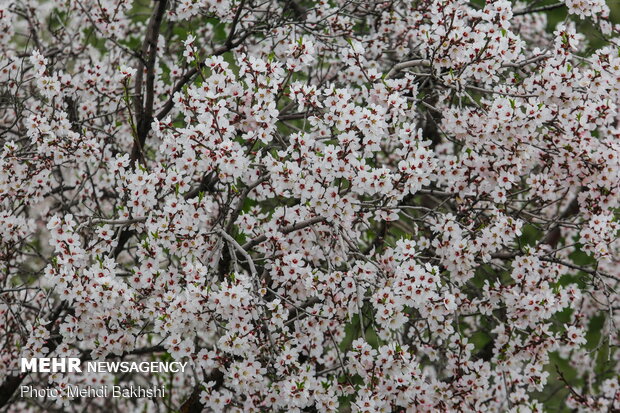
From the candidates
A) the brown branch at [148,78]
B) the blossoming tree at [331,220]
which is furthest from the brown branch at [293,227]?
the brown branch at [148,78]

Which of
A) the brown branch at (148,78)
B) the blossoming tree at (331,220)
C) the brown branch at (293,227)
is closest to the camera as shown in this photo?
the blossoming tree at (331,220)

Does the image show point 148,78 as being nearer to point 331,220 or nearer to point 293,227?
point 293,227

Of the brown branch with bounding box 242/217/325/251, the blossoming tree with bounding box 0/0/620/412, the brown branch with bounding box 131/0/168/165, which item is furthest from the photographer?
the brown branch with bounding box 131/0/168/165

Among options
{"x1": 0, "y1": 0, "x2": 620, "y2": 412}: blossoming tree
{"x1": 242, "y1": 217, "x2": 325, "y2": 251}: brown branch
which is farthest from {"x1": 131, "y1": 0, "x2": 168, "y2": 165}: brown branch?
{"x1": 242, "y1": 217, "x2": 325, "y2": 251}: brown branch

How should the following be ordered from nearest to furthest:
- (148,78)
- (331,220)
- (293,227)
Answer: (331,220) → (293,227) → (148,78)

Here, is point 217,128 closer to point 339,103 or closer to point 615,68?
point 339,103

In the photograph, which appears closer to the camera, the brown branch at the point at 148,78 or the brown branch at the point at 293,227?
the brown branch at the point at 293,227

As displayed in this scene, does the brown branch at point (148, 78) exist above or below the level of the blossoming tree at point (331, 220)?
above

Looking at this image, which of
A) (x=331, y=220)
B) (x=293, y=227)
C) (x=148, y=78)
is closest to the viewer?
(x=331, y=220)

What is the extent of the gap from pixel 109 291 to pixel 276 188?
1.27m

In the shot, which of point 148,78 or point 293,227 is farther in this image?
point 148,78

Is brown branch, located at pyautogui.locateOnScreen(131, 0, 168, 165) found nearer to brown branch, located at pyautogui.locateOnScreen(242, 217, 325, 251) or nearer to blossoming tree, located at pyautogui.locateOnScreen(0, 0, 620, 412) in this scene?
blossoming tree, located at pyautogui.locateOnScreen(0, 0, 620, 412)

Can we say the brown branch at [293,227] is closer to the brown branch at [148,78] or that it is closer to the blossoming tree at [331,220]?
the blossoming tree at [331,220]

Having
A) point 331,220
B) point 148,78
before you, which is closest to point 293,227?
point 331,220
